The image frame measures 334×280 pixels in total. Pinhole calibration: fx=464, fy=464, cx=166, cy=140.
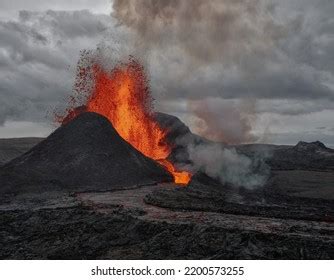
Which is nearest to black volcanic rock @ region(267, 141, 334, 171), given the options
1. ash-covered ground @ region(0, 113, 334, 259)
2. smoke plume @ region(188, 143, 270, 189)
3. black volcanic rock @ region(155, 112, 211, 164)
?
black volcanic rock @ region(155, 112, 211, 164)

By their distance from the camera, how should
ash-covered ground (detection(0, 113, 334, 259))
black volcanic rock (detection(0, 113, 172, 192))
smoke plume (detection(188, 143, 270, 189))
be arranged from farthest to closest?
smoke plume (detection(188, 143, 270, 189)) < black volcanic rock (detection(0, 113, 172, 192)) < ash-covered ground (detection(0, 113, 334, 259))

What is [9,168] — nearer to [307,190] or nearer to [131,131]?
[131,131]

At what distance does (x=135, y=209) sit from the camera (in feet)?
87.6

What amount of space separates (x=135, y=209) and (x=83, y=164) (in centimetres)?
1679

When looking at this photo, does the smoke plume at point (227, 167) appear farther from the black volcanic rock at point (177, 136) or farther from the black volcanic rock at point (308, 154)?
the black volcanic rock at point (308, 154)

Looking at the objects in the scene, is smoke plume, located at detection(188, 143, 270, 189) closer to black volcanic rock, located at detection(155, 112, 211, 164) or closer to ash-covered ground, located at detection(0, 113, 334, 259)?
ash-covered ground, located at detection(0, 113, 334, 259)

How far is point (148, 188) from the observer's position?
127 feet

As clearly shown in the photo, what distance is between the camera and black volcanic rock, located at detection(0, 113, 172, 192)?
3909 cm

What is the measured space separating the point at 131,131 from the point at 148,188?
1912 cm

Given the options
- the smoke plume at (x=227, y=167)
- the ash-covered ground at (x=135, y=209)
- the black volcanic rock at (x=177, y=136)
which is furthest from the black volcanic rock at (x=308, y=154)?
the smoke plume at (x=227, y=167)

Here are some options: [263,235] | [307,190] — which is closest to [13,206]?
[263,235]

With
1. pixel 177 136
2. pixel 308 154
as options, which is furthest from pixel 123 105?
pixel 308 154

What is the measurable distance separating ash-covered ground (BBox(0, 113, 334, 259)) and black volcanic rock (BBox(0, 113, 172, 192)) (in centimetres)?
9

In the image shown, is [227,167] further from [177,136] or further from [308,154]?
[308,154]
